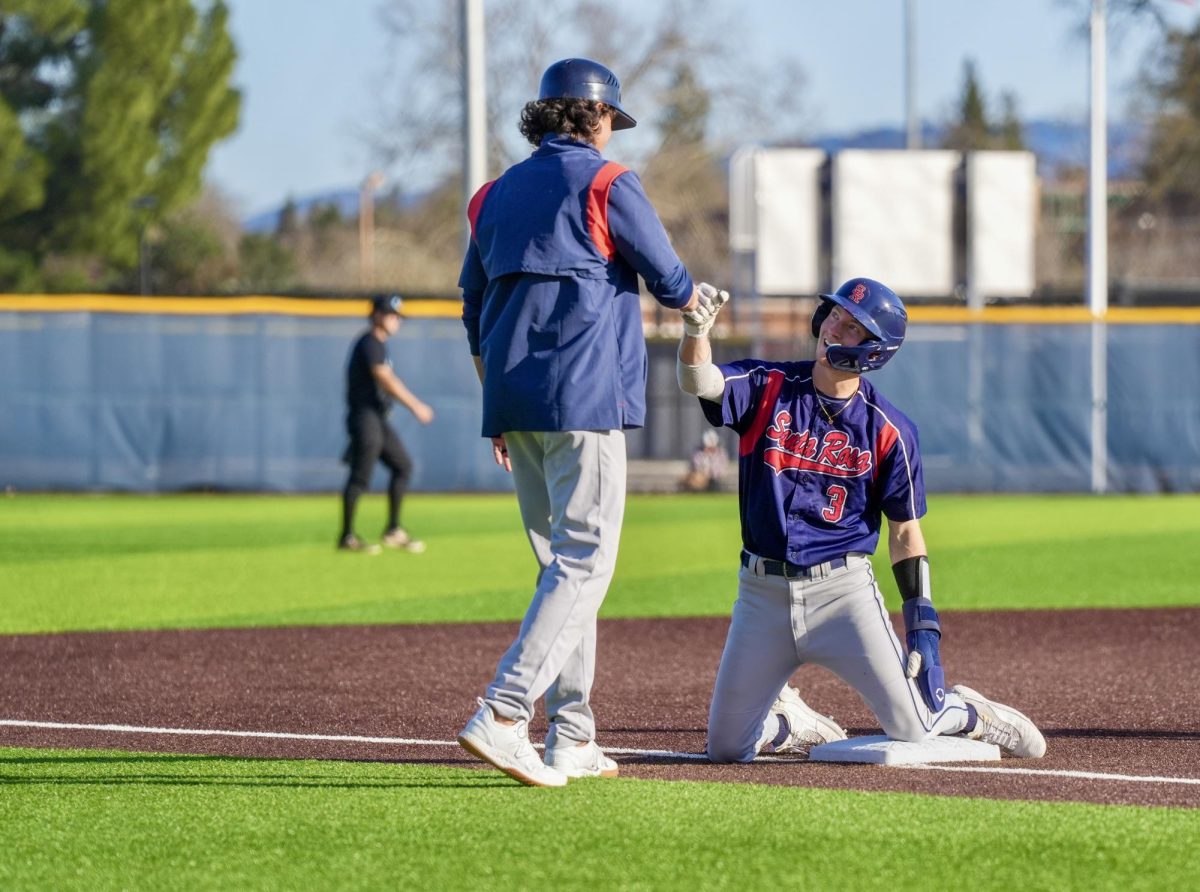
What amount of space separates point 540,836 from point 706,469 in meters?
17.6

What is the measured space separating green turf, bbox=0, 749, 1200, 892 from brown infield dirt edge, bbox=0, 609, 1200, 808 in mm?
392

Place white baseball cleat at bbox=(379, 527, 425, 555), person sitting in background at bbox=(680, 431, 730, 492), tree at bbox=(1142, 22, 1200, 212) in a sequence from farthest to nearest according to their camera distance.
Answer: tree at bbox=(1142, 22, 1200, 212), person sitting in background at bbox=(680, 431, 730, 492), white baseball cleat at bbox=(379, 527, 425, 555)

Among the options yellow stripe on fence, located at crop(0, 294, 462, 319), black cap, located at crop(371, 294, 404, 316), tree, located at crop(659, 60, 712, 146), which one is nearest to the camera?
black cap, located at crop(371, 294, 404, 316)

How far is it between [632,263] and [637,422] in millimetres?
458

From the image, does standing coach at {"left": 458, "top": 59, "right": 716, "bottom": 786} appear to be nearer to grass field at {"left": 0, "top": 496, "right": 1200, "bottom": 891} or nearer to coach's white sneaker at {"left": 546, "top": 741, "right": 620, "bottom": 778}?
coach's white sneaker at {"left": 546, "top": 741, "right": 620, "bottom": 778}

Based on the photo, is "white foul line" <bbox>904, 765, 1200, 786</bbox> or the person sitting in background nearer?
"white foul line" <bbox>904, 765, 1200, 786</bbox>

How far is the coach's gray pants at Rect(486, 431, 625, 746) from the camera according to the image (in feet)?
16.9

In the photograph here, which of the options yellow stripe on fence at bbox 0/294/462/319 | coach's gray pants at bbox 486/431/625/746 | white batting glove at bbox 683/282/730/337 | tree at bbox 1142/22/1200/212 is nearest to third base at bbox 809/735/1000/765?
coach's gray pants at bbox 486/431/625/746

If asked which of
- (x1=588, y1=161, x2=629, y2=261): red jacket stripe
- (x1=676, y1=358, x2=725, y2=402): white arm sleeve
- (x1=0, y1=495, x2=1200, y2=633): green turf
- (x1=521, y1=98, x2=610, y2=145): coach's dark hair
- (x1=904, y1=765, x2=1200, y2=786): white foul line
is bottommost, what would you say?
(x1=0, y1=495, x2=1200, y2=633): green turf

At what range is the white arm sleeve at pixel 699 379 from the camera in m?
5.43

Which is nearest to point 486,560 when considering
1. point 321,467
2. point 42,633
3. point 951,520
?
point 42,633

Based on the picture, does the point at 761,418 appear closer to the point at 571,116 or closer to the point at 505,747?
the point at 571,116

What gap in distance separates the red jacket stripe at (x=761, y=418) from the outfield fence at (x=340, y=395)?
16.0m

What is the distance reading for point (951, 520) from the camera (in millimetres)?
18234
